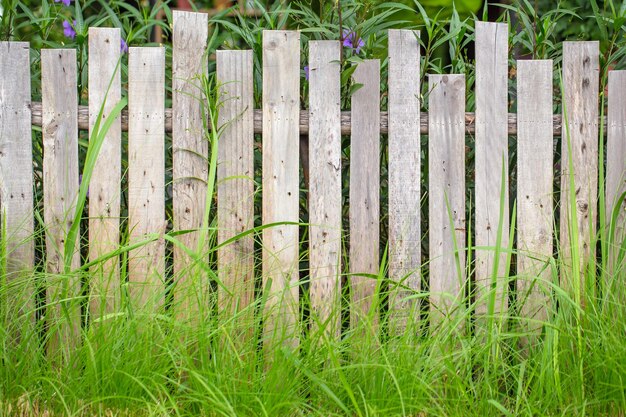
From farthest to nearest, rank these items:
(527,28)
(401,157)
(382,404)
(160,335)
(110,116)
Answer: (527,28)
(401,157)
(110,116)
(160,335)
(382,404)

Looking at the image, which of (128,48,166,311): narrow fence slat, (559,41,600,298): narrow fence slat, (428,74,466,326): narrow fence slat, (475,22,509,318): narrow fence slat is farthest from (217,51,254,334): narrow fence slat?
(559,41,600,298): narrow fence slat

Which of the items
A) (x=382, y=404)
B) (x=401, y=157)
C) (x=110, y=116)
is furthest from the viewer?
(x=401, y=157)

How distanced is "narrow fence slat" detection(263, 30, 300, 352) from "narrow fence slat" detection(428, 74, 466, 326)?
469 millimetres

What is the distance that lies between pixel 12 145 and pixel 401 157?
4.40ft

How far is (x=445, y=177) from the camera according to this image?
9.94ft

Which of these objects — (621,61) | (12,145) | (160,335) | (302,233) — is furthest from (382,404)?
(621,61)

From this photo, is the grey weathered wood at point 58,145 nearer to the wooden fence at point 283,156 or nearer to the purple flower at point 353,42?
the wooden fence at point 283,156

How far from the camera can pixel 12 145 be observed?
299 cm

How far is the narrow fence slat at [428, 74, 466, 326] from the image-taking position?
3002 mm

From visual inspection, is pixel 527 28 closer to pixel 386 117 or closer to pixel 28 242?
pixel 386 117

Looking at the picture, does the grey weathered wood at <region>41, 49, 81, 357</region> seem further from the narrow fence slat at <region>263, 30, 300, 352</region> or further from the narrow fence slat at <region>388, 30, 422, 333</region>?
the narrow fence slat at <region>388, 30, 422, 333</region>

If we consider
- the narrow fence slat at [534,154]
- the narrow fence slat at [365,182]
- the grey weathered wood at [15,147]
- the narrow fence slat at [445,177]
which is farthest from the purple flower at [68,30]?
the narrow fence slat at [534,154]

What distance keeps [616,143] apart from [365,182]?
91 centimetres

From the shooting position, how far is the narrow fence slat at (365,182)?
2986 millimetres
